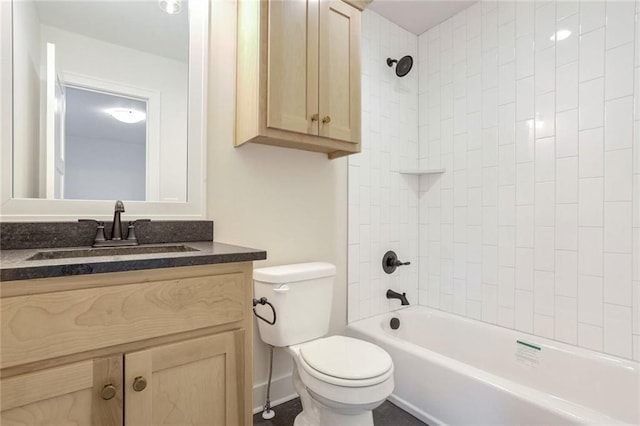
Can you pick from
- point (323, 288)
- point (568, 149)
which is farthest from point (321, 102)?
point (568, 149)

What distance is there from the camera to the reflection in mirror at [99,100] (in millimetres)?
1200

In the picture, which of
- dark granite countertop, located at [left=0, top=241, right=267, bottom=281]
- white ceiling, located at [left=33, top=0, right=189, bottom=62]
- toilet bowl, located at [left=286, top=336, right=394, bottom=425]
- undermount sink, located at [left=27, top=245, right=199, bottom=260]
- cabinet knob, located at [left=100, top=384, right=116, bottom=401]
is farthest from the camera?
white ceiling, located at [left=33, top=0, right=189, bottom=62]

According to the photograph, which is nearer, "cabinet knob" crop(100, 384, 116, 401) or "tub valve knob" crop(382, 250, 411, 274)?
"cabinet knob" crop(100, 384, 116, 401)

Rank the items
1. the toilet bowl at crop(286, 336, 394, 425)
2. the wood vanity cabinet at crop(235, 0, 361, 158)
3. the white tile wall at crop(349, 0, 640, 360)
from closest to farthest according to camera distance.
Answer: the toilet bowl at crop(286, 336, 394, 425) < the wood vanity cabinet at crop(235, 0, 361, 158) < the white tile wall at crop(349, 0, 640, 360)

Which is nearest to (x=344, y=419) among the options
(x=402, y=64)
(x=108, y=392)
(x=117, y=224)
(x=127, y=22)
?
(x=108, y=392)

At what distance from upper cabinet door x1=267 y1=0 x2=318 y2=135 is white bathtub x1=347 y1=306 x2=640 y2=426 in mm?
1280

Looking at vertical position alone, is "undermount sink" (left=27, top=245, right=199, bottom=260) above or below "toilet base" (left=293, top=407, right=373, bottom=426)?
above

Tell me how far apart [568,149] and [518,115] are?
34 centimetres

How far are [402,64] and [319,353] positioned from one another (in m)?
1.90

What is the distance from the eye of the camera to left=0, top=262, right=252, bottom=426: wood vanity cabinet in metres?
0.72

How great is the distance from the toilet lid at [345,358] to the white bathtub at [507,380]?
0.37m

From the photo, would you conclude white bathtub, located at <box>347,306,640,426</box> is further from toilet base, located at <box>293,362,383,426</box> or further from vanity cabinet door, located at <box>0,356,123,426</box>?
vanity cabinet door, located at <box>0,356,123,426</box>

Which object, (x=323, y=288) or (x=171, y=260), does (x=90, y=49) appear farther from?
(x=323, y=288)

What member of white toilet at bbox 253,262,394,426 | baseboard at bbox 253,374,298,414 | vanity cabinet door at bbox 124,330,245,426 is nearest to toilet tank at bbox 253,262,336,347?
white toilet at bbox 253,262,394,426
